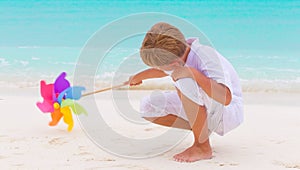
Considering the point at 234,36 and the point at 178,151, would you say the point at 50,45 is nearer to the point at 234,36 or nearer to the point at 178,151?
the point at 234,36

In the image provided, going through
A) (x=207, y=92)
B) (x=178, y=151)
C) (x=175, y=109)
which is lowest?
(x=178, y=151)

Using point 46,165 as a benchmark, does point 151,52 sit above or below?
above

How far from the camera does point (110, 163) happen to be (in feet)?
5.60

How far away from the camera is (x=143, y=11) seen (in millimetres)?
6973

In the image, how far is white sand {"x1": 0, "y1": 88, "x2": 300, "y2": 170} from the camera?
170 cm

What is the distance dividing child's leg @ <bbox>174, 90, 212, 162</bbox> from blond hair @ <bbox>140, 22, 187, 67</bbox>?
0.19 m

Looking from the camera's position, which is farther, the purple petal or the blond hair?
the purple petal

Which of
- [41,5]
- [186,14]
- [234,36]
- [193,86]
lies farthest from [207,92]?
[41,5]

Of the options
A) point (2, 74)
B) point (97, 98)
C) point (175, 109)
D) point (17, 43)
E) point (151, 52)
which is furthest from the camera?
point (17, 43)

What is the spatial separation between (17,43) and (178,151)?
191 inches

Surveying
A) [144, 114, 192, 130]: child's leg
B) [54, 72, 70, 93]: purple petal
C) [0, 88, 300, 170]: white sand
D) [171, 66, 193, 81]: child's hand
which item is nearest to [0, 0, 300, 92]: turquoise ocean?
[0, 88, 300, 170]: white sand

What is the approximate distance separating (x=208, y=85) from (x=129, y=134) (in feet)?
2.32

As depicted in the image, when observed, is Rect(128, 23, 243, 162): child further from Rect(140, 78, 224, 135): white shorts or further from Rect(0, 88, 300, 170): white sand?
Rect(0, 88, 300, 170): white sand

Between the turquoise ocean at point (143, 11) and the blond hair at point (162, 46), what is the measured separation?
308 centimetres
